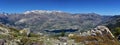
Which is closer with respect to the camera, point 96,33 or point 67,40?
point 67,40

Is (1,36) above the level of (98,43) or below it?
above

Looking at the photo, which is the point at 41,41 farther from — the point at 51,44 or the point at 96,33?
the point at 96,33

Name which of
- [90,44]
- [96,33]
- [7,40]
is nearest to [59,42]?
[90,44]

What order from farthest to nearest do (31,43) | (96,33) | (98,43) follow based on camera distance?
(96,33), (98,43), (31,43)

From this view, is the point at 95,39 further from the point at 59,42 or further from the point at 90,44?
the point at 59,42

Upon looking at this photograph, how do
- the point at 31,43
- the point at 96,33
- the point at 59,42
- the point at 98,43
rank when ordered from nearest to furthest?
the point at 31,43 → the point at 59,42 → the point at 98,43 → the point at 96,33

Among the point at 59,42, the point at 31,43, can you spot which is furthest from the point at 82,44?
the point at 31,43

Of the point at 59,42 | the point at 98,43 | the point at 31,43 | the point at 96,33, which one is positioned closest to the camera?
the point at 31,43
